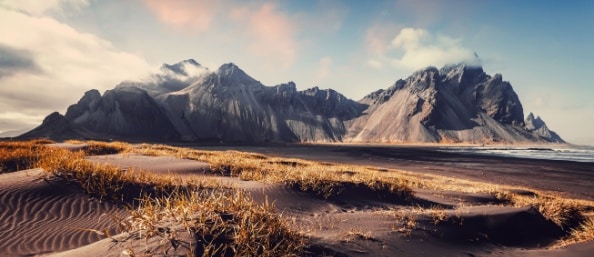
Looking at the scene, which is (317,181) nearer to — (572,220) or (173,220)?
(173,220)

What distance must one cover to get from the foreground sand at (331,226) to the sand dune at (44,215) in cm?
2

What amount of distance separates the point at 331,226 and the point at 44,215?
270 inches

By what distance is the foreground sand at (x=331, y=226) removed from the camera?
257 inches

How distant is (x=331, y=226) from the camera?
8.06 meters

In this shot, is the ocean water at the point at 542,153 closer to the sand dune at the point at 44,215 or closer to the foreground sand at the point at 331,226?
the foreground sand at the point at 331,226

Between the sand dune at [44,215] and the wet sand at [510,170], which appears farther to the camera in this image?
the wet sand at [510,170]

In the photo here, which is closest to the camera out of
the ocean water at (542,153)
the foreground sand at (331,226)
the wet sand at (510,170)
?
the foreground sand at (331,226)

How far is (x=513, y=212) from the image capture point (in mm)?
11508

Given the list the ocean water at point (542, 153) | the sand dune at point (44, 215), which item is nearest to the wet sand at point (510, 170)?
the ocean water at point (542, 153)

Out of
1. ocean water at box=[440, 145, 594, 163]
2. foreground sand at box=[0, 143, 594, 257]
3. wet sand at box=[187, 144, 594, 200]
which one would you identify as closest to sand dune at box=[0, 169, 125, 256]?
foreground sand at box=[0, 143, 594, 257]

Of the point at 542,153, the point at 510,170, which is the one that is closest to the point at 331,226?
the point at 510,170

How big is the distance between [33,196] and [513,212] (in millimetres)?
14527

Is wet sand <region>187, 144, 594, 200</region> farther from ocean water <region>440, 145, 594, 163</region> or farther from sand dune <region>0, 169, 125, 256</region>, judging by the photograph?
sand dune <region>0, 169, 125, 256</region>

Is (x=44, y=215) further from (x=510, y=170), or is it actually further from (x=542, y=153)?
(x=542, y=153)
